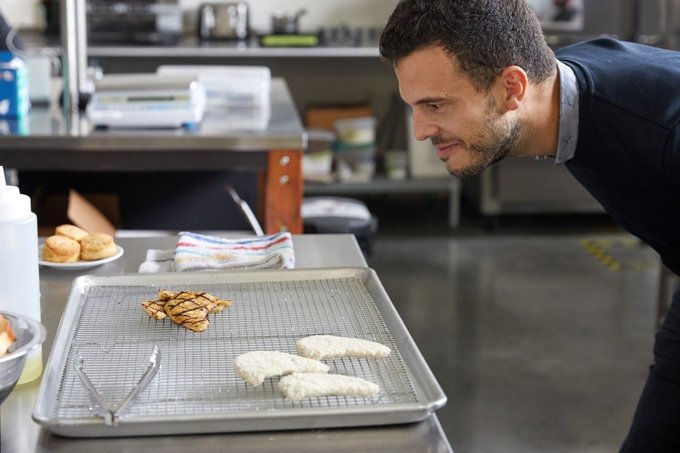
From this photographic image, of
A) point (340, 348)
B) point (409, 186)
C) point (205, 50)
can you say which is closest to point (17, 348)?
point (340, 348)

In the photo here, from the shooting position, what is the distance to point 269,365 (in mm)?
1171

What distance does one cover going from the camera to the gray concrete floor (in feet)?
9.59

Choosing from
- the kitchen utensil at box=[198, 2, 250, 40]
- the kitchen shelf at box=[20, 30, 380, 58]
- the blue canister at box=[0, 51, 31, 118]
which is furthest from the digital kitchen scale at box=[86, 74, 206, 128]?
the kitchen utensil at box=[198, 2, 250, 40]

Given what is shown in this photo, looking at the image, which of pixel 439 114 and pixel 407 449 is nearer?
pixel 407 449

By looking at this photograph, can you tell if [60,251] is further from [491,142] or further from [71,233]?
[491,142]

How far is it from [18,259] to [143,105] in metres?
1.63

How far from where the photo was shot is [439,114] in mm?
1598

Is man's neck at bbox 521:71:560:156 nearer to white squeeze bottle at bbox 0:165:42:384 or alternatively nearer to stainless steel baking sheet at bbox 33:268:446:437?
stainless steel baking sheet at bbox 33:268:446:437

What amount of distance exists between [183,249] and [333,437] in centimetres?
69

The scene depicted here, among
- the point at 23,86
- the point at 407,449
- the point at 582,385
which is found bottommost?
the point at 582,385

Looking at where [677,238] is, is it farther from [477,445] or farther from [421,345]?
[421,345]

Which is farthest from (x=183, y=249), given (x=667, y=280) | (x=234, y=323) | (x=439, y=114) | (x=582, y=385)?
(x=667, y=280)

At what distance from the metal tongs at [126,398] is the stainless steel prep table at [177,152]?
1.47 m

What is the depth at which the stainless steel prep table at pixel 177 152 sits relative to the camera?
262cm
